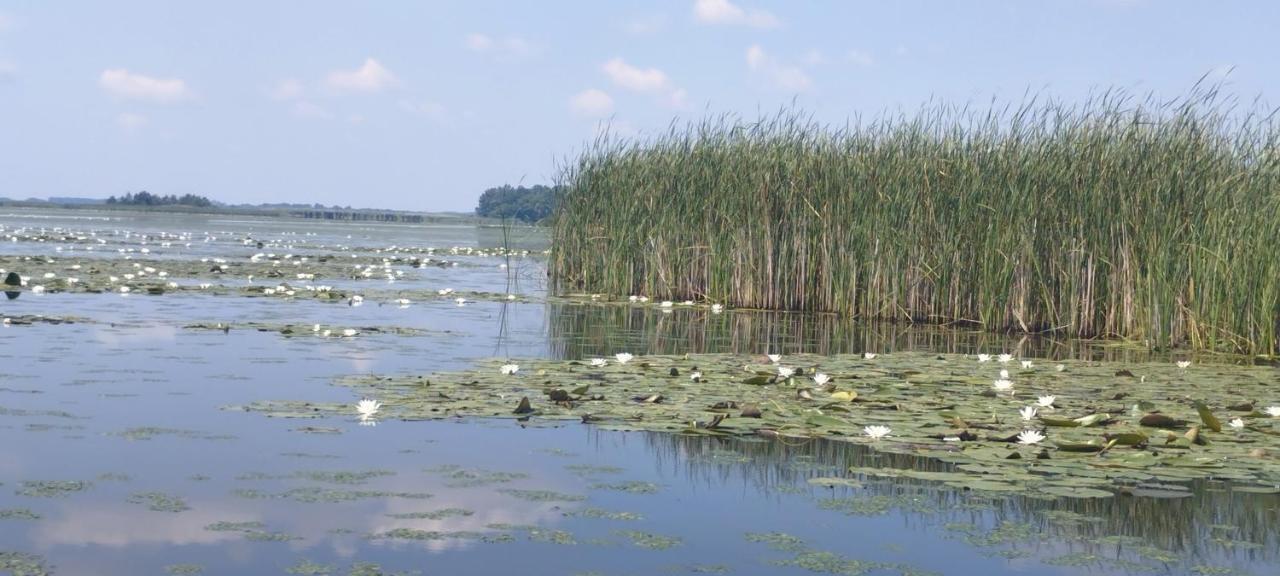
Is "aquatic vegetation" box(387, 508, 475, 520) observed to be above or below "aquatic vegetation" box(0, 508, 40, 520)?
above

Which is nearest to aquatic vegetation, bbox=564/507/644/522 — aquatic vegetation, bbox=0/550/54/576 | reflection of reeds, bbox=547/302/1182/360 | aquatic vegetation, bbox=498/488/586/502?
aquatic vegetation, bbox=498/488/586/502

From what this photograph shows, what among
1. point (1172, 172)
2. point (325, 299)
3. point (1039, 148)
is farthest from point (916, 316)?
point (325, 299)

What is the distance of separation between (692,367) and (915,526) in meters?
4.86

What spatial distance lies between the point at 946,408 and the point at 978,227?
22.8 feet

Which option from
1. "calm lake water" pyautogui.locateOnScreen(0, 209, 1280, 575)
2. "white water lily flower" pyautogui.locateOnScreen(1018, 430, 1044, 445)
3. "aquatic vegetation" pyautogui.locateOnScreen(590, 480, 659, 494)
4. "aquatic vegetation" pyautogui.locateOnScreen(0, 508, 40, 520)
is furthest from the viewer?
"white water lily flower" pyautogui.locateOnScreen(1018, 430, 1044, 445)

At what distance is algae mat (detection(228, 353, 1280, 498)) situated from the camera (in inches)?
253

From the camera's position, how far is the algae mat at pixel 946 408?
6422 millimetres

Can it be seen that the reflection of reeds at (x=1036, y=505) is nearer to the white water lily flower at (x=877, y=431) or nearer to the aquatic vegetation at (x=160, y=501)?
the white water lily flower at (x=877, y=431)

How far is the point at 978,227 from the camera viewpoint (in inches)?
578

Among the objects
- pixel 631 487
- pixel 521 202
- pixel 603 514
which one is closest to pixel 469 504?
pixel 603 514

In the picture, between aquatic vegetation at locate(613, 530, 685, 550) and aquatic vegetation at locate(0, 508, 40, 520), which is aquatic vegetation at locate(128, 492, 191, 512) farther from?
aquatic vegetation at locate(613, 530, 685, 550)

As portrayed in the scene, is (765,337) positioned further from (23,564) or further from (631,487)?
(23,564)

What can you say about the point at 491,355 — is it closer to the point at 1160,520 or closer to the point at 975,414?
the point at 975,414

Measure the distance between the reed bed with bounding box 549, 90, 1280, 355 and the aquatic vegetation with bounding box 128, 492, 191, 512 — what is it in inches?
393
